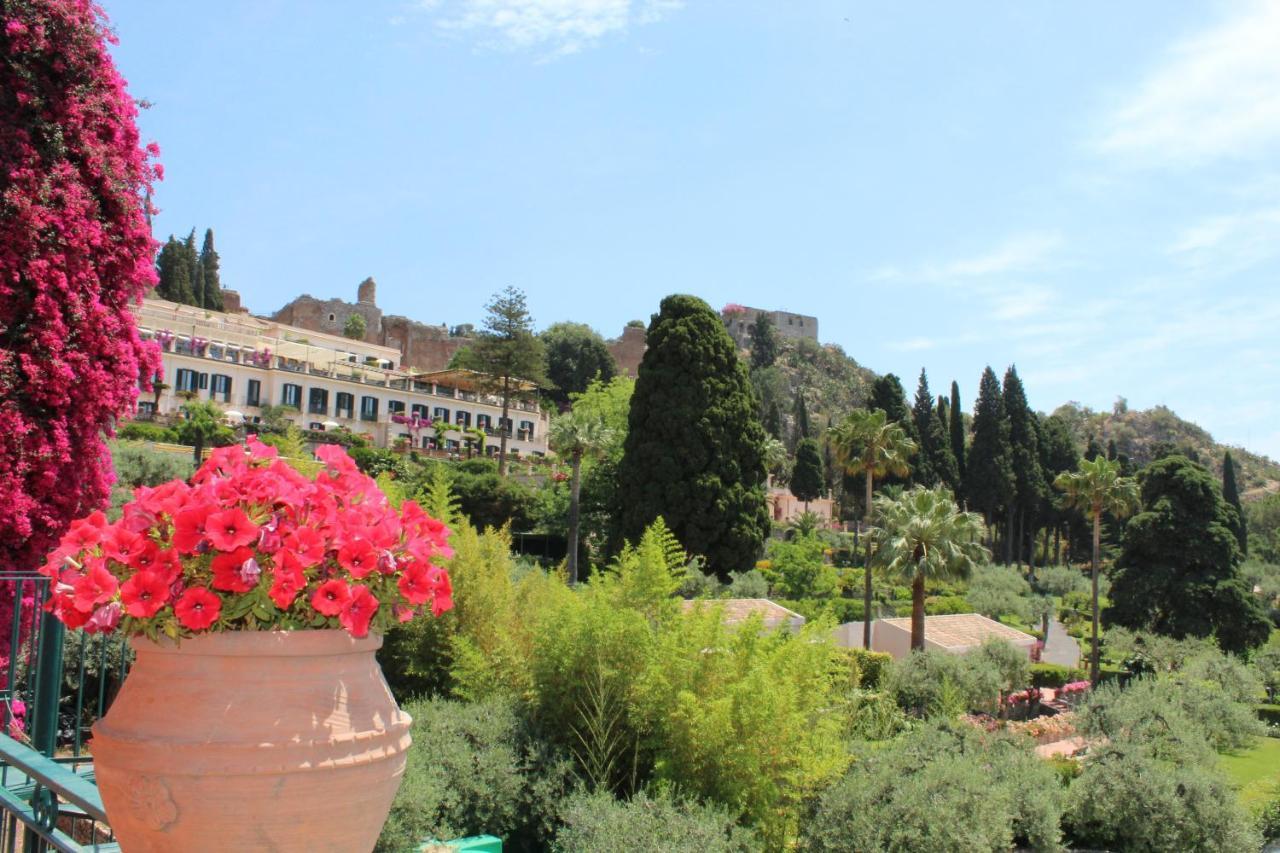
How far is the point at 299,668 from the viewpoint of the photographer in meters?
2.47

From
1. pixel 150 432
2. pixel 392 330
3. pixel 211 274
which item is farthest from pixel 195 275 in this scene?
pixel 150 432

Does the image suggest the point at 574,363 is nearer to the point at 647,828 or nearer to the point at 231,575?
the point at 647,828

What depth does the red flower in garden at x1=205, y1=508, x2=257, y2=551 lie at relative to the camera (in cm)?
245

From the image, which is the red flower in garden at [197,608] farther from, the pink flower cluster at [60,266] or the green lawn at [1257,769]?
the green lawn at [1257,769]

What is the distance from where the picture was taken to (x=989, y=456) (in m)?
57.0

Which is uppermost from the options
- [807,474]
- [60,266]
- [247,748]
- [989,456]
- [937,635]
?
[989,456]

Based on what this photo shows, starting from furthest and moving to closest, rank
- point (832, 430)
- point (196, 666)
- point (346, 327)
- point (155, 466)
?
1. point (346, 327)
2. point (832, 430)
3. point (155, 466)
4. point (196, 666)

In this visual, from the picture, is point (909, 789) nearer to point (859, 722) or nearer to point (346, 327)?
point (859, 722)

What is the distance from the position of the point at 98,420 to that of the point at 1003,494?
54.2 metres

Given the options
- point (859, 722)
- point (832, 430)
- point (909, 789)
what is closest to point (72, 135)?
point (909, 789)

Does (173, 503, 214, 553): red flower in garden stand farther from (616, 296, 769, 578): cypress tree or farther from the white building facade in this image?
the white building facade

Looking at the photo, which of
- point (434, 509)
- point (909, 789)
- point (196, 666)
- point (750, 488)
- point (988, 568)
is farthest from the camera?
point (988, 568)

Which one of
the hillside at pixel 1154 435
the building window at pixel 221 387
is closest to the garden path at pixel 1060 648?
the building window at pixel 221 387

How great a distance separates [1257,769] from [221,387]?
43322 millimetres
